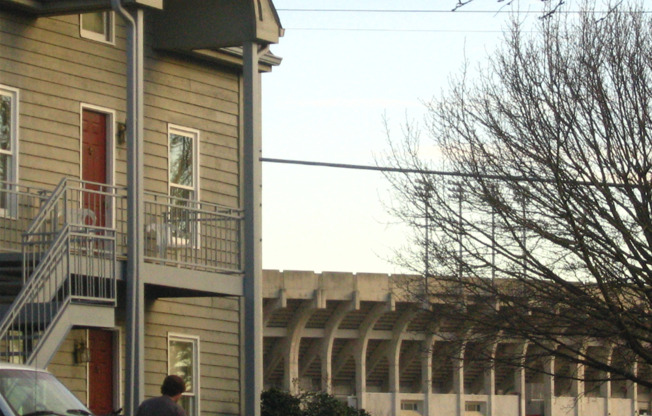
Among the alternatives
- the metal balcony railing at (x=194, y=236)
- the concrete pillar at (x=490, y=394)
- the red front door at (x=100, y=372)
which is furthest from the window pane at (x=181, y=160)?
the concrete pillar at (x=490, y=394)

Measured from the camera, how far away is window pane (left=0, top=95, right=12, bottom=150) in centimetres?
1991

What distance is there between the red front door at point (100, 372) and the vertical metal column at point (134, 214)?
214cm

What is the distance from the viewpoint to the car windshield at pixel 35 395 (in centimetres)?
1148

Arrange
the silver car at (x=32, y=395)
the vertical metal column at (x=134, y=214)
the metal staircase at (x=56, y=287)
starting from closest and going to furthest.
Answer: the silver car at (x=32, y=395) < the metal staircase at (x=56, y=287) < the vertical metal column at (x=134, y=214)

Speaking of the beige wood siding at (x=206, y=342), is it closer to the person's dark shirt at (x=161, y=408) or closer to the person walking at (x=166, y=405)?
the person walking at (x=166, y=405)

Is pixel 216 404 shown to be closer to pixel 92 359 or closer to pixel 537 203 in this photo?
pixel 92 359

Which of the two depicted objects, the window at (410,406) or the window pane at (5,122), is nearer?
the window pane at (5,122)

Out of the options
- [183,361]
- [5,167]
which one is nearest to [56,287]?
[5,167]

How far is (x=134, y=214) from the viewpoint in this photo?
62.8 feet

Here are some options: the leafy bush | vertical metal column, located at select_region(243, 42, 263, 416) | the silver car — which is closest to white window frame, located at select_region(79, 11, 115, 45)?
vertical metal column, located at select_region(243, 42, 263, 416)

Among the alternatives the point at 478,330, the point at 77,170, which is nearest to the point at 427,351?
the point at 478,330

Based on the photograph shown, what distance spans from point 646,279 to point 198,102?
325 inches

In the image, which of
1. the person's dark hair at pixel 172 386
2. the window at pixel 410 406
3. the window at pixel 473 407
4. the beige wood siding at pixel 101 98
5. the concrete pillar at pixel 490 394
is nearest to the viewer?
the person's dark hair at pixel 172 386

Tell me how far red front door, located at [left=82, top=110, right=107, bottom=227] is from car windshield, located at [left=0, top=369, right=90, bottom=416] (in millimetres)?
8762
